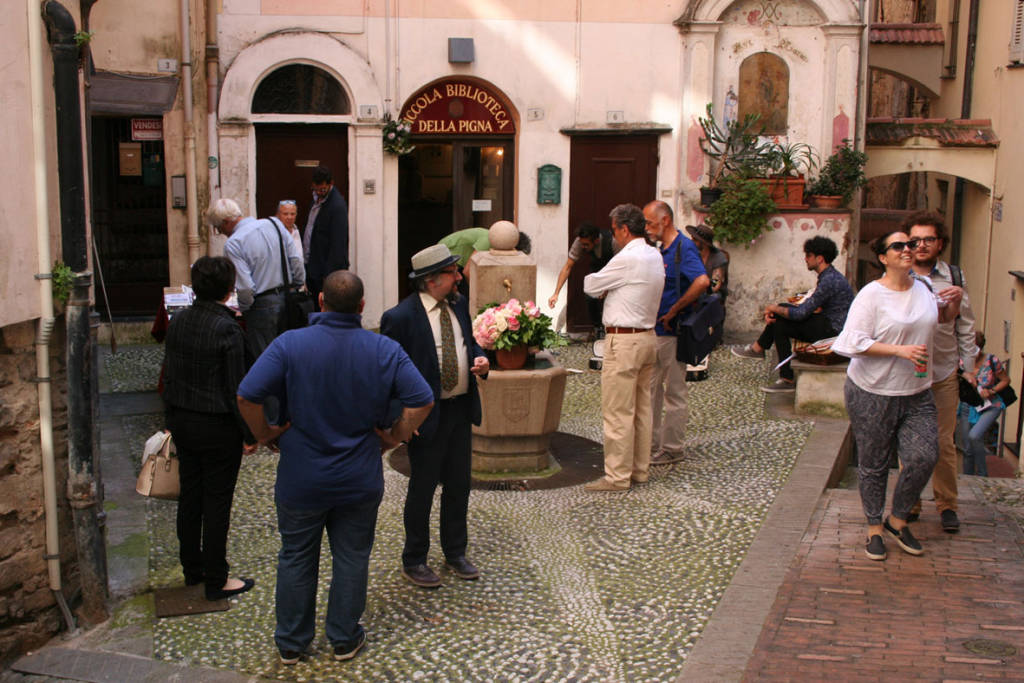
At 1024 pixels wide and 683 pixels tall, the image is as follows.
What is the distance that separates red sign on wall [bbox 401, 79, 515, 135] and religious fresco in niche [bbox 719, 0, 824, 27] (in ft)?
9.41

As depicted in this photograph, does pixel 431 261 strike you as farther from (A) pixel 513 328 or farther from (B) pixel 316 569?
(A) pixel 513 328

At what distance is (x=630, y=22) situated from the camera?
13727 mm

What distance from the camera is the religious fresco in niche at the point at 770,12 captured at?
1387cm

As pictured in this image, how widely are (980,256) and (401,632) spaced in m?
14.8

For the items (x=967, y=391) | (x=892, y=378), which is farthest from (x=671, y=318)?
(x=892, y=378)

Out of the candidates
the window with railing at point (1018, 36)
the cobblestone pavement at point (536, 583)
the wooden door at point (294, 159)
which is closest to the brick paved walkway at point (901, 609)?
the cobblestone pavement at point (536, 583)

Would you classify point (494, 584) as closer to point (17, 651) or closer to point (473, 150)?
point (17, 651)

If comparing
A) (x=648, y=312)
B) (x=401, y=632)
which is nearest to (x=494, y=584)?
(x=401, y=632)

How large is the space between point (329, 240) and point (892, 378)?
6.37 m

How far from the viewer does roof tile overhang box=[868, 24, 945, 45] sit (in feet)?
68.0

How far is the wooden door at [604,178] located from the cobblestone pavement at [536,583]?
17.9ft

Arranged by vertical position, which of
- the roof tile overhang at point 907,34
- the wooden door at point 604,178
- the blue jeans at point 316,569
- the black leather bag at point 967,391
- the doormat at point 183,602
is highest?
the roof tile overhang at point 907,34

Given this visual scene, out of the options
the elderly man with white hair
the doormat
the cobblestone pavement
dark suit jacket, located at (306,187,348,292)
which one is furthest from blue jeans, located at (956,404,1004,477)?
the doormat

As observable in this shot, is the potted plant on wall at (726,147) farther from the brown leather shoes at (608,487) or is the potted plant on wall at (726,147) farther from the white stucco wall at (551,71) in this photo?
the brown leather shoes at (608,487)
